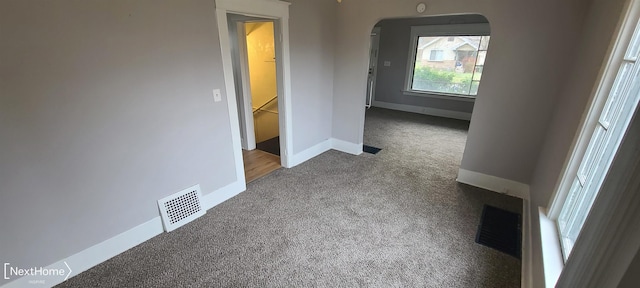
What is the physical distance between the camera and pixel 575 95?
189 centimetres

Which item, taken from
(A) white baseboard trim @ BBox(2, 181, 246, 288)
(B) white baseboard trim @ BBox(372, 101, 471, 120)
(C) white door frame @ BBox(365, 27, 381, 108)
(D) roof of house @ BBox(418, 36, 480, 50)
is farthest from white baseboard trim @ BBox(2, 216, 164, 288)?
(D) roof of house @ BBox(418, 36, 480, 50)

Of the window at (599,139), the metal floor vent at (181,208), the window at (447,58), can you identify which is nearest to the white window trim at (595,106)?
the window at (599,139)

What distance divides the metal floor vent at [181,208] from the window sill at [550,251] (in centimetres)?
254

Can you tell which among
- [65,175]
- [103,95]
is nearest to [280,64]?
[103,95]

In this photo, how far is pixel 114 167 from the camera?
1896mm

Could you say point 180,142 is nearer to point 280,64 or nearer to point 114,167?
point 114,167

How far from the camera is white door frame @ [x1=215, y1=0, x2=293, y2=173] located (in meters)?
2.31

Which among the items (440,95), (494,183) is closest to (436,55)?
(440,95)

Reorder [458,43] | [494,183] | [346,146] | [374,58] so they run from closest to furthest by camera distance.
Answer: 1. [494,183]
2. [346,146]
3. [458,43]
4. [374,58]

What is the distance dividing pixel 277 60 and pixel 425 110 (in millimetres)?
4781

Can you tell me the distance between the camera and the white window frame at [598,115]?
4.22ft

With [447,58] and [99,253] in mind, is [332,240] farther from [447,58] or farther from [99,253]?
[447,58]

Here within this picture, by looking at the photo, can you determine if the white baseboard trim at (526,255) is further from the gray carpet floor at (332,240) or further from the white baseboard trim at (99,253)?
the white baseboard trim at (99,253)

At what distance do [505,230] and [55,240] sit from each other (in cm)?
343
